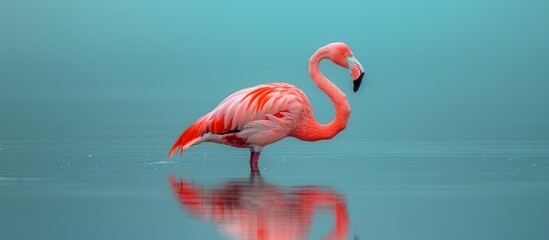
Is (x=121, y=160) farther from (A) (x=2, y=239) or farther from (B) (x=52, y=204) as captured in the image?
(A) (x=2, y=239)

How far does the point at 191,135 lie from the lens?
35.0ft

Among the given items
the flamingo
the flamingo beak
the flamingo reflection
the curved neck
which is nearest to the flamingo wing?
the flamingo

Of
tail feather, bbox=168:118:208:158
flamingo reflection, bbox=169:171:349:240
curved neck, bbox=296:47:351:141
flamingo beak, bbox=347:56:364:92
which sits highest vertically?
flamingo beak, bbox=347:56:364:92

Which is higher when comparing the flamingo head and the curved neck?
the flamingo head

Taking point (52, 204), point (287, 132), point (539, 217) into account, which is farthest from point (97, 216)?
point (287, 132)

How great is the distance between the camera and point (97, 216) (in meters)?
6.23

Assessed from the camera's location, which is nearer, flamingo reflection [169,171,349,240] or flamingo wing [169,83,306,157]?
flamingo reflection [169,171,349,240]

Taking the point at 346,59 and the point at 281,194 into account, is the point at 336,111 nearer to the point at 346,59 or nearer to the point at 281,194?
the point at 346,59

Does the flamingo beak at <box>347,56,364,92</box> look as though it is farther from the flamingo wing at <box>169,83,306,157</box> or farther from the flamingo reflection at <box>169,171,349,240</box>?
the flamingo reflection at <box>169,171,349,240</box>

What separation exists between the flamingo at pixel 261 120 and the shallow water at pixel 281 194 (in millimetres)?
330

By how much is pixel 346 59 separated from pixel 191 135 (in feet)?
6.35

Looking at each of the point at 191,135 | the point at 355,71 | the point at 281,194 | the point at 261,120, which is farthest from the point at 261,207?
the point at 355,71

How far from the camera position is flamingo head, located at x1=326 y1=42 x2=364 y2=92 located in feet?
36.6

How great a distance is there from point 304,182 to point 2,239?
3.72 m
